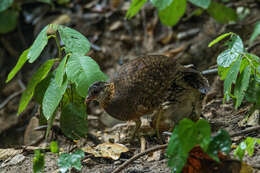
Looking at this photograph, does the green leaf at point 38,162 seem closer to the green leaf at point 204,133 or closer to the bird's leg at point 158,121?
the green leaf at point 204,133

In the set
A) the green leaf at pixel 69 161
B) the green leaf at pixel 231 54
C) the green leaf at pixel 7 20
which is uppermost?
the green leaf at pixel 7 20

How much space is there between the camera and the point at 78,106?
3387 millimetres

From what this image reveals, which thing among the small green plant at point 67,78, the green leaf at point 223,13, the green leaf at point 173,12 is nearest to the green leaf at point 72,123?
the small green plant at point 67,78

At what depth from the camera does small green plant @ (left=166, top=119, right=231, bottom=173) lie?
2.13 m

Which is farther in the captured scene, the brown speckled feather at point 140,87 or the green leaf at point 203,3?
the green leaf at point 203,3

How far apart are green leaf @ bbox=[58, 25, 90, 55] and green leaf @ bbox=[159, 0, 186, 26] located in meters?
1.95

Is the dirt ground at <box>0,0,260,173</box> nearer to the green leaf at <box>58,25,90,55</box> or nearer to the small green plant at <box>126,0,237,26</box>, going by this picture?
the small green plant at <box>126,0,237,26</box>

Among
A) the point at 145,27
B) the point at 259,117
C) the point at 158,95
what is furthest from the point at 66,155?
the point at 145,27

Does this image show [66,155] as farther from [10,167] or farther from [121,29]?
[121,29]

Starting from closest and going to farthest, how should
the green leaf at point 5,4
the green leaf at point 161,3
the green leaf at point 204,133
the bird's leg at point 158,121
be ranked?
the green leaf at point 204,133
the green leaf at point 161,3
the bird's leg at point 158,121
the green leaf at point 5,4

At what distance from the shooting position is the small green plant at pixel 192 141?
213 centimetres

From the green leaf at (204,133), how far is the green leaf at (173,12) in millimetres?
2765

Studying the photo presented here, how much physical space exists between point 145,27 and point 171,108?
282 centimetres

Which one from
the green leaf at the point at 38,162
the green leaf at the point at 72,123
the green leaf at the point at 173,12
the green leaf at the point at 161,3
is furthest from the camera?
the green leaf at the point at 173,12
